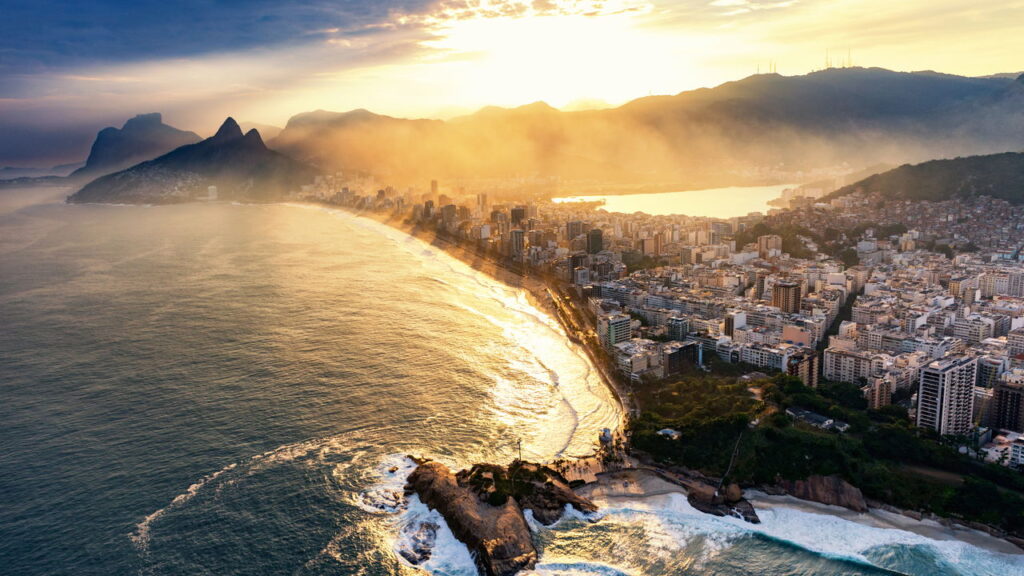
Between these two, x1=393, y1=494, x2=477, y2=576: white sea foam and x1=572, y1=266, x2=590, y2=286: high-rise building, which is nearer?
x1=393, y1=494, x2=477, y2=576: white sea foam

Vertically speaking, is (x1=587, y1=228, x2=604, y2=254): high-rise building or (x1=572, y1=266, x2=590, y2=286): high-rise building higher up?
(x1=587, y1=228, x2=604, y2=254): high-rise building

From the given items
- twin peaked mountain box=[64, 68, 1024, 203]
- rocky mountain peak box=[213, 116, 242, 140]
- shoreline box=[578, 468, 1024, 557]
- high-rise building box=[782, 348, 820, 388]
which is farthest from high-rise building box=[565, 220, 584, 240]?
rocky mountain peak box=[213, 116, 242, 140]

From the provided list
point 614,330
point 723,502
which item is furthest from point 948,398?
point 614,330

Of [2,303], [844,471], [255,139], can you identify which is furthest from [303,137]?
[844,471]

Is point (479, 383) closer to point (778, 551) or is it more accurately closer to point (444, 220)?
point (778, 551)

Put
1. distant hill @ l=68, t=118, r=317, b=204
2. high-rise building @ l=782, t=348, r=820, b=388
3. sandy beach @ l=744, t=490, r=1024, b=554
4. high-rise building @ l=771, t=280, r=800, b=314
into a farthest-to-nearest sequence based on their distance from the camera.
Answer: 1. distant hill @ l=68, t=118, r=317, b=204
2. high-rise building @ l=771, t=280, r=800, b=314
3. high-rise building @ l=782, t=348, r=820, b=388
4. sandy beach @ l=744, t=490, r=1024, b=554

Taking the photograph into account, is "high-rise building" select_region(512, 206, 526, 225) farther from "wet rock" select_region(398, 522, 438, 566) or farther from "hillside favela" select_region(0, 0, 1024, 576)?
"wet rock" select_region(398, 522, 438, 566)

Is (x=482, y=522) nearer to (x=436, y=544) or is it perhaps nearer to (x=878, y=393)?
(x=436, y=544)

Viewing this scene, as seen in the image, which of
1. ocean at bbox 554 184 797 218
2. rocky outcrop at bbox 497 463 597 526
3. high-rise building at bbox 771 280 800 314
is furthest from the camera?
ocean at bbox 554 184 797 218
